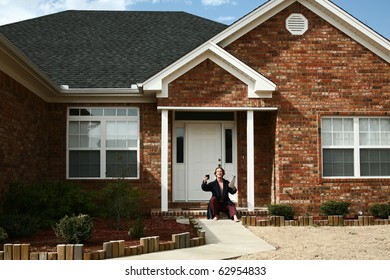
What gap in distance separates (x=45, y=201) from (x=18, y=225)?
1.73 meters

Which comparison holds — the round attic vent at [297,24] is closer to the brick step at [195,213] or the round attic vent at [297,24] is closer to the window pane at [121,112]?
the brick step at [195,213]

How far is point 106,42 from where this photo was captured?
17.1 meters

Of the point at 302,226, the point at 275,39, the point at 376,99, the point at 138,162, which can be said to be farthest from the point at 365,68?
the point at 138,162

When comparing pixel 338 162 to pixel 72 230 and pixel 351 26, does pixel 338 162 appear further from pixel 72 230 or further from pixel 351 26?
pixel 72 230

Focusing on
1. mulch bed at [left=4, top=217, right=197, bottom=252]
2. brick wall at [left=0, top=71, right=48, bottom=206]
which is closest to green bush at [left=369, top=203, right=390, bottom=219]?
mulch bed at [left=4, top=217, right=197, bottom=252]

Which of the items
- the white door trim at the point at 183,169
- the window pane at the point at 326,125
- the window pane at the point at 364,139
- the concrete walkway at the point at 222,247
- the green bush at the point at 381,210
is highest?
the window pane at the point at 326,125

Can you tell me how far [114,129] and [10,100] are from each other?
324 centimetres

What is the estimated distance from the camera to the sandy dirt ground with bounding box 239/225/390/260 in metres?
7.86

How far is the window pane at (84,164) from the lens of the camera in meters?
14.3

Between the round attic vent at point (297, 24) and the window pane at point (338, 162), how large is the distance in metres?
2.87

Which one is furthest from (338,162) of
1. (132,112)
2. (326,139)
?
(132,112)

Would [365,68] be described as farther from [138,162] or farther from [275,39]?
[138,162]

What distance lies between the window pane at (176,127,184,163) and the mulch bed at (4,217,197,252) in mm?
2667

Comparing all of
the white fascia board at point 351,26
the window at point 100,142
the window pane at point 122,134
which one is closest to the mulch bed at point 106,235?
the window at point 100,142
